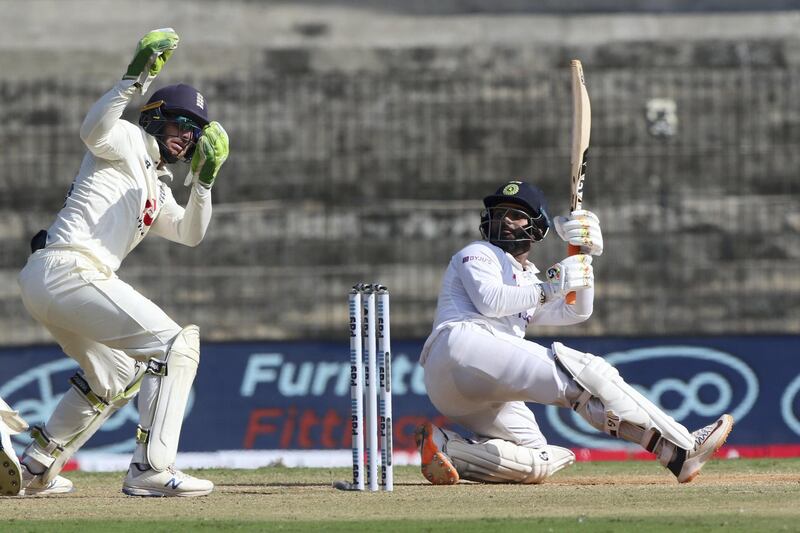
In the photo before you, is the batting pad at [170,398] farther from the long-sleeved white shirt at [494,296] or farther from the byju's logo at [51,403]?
the byju's logo at [51,403]

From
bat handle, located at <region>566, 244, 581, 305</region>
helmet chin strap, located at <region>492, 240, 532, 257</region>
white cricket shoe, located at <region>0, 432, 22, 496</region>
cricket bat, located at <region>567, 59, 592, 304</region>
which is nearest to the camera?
white cricket shoe, located at <region>0, 432, 22, 496</region>

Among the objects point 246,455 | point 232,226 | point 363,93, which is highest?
point 363,93

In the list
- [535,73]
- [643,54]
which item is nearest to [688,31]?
[643,54]

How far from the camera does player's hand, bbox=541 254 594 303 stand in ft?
22.6

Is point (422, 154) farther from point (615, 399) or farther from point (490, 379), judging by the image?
point (615, 399)

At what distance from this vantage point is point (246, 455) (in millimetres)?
11344

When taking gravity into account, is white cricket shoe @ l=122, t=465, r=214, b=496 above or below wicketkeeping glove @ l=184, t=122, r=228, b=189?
below

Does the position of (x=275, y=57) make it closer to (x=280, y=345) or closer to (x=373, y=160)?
(x=373, y=160)

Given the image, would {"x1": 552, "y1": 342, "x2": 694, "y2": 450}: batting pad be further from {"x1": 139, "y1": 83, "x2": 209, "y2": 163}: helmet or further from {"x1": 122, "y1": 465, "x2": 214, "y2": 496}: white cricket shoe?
{"x1": 139, "y1": 83, "x2": 209, "y2": 163}: helmet

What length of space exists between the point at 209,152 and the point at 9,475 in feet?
5.23

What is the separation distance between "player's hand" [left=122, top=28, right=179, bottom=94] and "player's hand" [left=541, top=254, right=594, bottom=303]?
1953 mm

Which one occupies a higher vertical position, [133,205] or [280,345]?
[133,205]

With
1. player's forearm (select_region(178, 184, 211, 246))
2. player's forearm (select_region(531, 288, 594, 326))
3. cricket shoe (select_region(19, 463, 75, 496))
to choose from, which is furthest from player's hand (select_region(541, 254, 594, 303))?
cricket shoe (select_region(19, 463, 75, 496))

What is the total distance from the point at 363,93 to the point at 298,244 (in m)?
1.52
